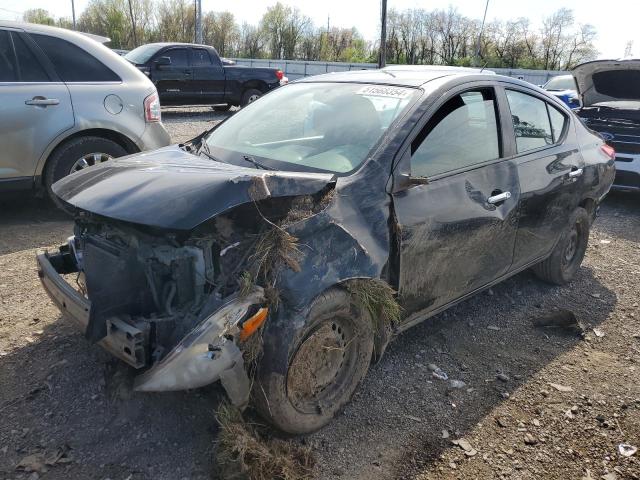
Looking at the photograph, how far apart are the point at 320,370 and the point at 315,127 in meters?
1.48

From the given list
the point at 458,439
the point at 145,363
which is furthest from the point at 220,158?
the point at 458,439

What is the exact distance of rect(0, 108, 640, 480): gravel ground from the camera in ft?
8.48

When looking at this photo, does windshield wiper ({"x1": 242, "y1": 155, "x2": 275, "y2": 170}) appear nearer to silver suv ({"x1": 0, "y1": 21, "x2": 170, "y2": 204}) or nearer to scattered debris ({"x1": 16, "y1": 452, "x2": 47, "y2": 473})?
scattered debris ({"x1": 16, "y1": 452, "x2": 47, "y2": 473})

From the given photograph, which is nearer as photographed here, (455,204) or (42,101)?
(455,204)

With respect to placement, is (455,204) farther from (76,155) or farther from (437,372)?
(76,155)

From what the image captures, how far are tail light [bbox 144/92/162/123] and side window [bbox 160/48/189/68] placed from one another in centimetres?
891

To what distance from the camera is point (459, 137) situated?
3.39 meters

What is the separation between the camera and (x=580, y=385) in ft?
11.0

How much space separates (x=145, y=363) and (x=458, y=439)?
5.18 ft

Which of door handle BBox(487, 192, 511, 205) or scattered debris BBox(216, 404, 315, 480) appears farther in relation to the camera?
door handle BBox(487, 192, 511, 205)

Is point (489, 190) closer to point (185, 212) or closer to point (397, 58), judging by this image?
point (185, 212)

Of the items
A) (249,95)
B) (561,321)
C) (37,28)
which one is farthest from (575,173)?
(249,95)

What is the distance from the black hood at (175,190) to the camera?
7.91 feet

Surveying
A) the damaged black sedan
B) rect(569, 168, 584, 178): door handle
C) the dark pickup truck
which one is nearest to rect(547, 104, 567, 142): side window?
rect(569, 168, 584, 178): door handle
